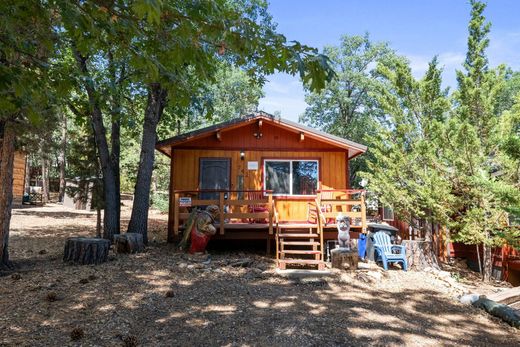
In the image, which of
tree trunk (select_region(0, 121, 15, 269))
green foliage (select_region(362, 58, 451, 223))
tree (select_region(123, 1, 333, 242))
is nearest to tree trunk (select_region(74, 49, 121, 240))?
tree trunk (select_region(0, 121, 15, 269))

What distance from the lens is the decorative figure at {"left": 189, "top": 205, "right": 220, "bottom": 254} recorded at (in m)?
8.65

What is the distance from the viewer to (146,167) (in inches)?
403

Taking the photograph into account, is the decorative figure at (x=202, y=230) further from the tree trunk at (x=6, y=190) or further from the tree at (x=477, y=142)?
the tree at (x=477, y=142)

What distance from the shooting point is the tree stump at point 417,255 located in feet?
30.1

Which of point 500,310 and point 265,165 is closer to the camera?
point 500,310

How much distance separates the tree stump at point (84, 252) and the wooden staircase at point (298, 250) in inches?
155

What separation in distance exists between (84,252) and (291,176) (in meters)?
6.57

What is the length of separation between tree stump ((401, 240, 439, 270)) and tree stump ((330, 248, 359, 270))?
202 cm

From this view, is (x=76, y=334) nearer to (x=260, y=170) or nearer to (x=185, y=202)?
(x=185, y=202)

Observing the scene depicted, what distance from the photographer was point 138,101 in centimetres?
1348

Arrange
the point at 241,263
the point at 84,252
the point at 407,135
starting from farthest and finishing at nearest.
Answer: the point at 407,135, the point at 241,263, the point at 84,252

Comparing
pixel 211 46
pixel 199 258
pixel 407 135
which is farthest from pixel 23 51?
pixel 407 135

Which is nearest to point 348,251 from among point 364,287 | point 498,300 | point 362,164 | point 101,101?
point 364,287

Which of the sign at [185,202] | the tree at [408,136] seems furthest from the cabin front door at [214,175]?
the tree at [408,136]
